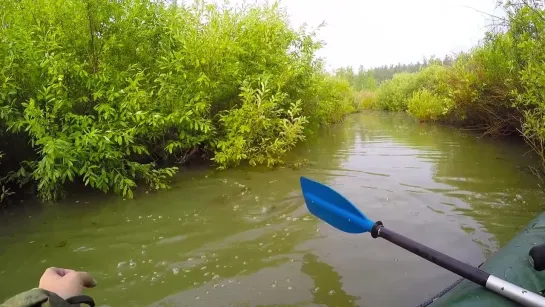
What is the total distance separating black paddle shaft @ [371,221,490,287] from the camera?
1902mm

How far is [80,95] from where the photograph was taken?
5418 millimetres

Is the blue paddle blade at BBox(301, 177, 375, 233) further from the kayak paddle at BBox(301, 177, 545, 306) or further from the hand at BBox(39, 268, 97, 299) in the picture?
the hand at BBox(39, 268, 97, 299)

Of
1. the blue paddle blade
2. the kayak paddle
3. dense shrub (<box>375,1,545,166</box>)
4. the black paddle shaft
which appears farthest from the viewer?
dense shrub (<box>375,1,545,166</box>)

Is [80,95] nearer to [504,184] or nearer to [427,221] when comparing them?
[427,221]

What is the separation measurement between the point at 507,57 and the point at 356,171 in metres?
5.00

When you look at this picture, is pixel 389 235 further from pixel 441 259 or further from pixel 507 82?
pixel 507 82

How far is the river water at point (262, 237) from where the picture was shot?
2.87 m

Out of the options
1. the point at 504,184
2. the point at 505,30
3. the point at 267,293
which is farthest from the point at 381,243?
the point at 505,30

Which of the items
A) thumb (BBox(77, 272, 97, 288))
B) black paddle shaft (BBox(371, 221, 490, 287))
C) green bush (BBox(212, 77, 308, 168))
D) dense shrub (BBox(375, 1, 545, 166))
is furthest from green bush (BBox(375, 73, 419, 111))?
thumb (BBox(77, 272, 97, 288))

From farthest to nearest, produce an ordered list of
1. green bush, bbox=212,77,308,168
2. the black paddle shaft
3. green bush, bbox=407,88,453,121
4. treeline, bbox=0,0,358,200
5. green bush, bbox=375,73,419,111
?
green bush, bbox=375,73,419,111, green bush, bbox=407,88,453,121, green bush, bbox=212,77,308,168, treeline, bbox=0,0,358,200, the black paddle shaft

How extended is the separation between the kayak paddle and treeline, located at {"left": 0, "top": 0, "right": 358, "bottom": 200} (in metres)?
2.85

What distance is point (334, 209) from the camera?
3.30 m

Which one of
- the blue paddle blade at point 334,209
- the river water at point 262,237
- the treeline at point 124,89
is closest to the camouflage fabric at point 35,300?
the river water at point 262,237

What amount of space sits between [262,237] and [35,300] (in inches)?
109
